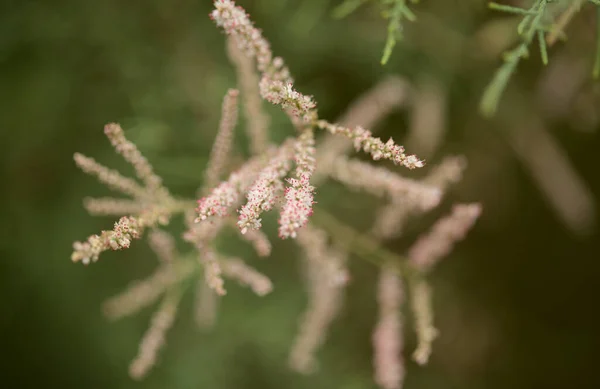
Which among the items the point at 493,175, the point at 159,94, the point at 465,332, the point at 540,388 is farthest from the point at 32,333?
the point at 540,388

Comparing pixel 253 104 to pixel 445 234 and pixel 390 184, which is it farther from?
pixel 445 234

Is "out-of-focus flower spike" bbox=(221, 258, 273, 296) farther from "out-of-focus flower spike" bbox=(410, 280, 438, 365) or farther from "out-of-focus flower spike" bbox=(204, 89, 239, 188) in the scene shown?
"out-of-focus flower spike" bbox=(410, 280, 438, 365)

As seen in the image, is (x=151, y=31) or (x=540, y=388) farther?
(x=540, y=388)

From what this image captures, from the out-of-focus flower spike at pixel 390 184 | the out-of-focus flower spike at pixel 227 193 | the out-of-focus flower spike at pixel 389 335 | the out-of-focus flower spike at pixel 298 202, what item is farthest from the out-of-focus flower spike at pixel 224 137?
the out-of-focus flower spike at pixel 389 335

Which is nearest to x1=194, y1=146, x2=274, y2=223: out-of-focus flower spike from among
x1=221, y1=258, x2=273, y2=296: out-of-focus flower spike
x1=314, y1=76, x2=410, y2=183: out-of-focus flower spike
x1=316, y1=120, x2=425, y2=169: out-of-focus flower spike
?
x1=316, y1=120, x2=425, y2=169: out-of-focus flower spike

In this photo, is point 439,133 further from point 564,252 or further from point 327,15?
point 564,252

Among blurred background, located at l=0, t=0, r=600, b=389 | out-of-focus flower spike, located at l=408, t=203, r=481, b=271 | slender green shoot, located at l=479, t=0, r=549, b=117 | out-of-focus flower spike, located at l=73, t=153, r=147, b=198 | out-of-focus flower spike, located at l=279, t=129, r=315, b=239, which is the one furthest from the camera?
blurred background, located at l=0, t=0, r=600, b=389

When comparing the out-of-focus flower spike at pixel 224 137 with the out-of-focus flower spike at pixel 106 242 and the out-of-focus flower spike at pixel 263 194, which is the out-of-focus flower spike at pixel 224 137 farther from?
the out-of-focus flower spike at pixel 106 242
